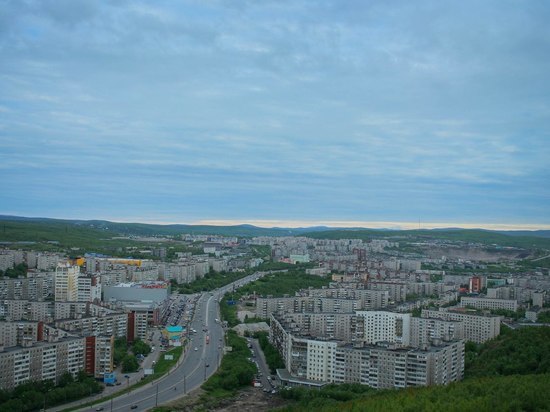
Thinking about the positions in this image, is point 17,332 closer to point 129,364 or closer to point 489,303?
point 129,364

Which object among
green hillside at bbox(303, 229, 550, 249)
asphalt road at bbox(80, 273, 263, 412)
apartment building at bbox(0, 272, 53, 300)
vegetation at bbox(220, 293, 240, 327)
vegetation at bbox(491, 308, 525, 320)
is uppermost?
green hillside at bbox(303, 229, 550, 249)

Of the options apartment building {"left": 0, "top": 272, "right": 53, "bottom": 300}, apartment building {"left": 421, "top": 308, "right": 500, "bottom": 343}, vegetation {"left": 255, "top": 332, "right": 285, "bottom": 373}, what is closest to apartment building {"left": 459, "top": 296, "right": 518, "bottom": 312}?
apartment building {"left": 421, "top": 308, "right": 500, "bottom": 343}

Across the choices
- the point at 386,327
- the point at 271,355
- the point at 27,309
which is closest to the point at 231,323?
the point at 386,327

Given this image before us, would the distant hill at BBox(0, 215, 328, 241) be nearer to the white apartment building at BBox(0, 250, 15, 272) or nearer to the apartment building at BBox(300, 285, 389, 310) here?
the white apartment building at BBox(0, 250, 15, 272)

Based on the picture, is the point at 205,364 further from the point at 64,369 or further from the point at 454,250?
the point at 454,250

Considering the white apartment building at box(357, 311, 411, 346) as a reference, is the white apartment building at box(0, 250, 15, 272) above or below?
above

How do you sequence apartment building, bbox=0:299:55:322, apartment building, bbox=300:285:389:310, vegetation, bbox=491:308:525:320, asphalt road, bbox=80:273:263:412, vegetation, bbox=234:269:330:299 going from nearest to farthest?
asphalt road, bbox=80:273:263:412, apartment building, bbox=0:299:55:322, vegetation, bbox=491:308:525:320, apartment building, bbox=300:285:389:310, vegetation, bbox=234:269:330:299

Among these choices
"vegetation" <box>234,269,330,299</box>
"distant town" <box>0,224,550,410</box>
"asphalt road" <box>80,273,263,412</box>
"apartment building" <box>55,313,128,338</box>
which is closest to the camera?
"asphalt road" <box>80,273,263,412</box>

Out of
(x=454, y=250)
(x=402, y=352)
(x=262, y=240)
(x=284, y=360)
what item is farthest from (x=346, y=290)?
(x=262, y=240)
